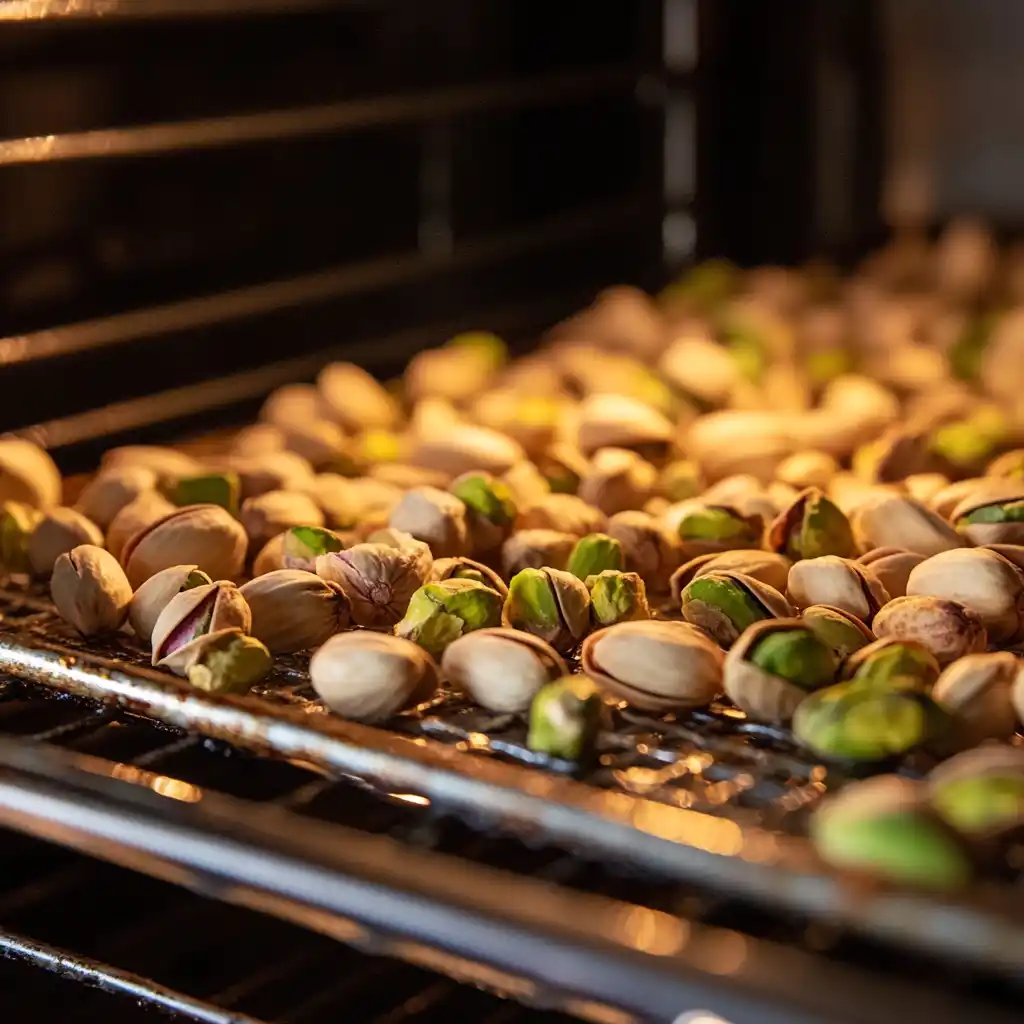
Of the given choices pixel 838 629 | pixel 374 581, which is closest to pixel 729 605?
pixel 838 629

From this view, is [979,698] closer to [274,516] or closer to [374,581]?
[374,581]

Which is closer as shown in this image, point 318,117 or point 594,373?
point 594,373

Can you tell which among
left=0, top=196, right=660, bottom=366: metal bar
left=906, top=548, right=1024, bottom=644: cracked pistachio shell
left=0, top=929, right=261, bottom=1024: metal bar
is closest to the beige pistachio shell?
Result: left=0, top=929, right=261, bottom=1024: metal bar

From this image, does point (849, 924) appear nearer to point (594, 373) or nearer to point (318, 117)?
point (594, 373)

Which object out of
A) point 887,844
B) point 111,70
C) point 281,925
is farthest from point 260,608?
point 111,70

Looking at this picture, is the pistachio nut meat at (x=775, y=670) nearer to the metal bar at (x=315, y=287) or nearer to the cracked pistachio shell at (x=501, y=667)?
the cracked pistachio shell at (x=501, y=667)

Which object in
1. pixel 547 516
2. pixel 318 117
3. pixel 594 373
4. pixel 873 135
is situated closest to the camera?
pixel 547 516
